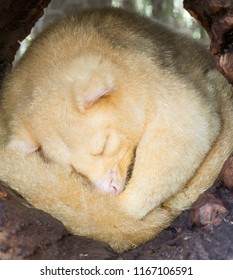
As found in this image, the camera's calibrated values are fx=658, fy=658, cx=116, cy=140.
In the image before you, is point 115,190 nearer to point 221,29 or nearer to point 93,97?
point 93,97

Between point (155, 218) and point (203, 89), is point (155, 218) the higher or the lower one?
the lower one

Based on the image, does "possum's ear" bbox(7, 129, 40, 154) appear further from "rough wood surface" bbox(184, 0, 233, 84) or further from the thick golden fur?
"rough wood surface" bbox(184, 0, 233, 84)

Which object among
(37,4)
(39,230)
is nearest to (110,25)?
(37,4)

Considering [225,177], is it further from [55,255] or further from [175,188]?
[55,255]

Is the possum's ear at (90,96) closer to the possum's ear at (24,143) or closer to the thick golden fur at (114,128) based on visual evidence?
the thick golden fur at (114,128)

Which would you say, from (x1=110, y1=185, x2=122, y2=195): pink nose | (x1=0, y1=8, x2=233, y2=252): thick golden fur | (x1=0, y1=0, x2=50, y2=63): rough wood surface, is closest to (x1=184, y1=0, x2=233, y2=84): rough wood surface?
(x1=0, y1=8, x2=233, y2=252): thick golden fur
